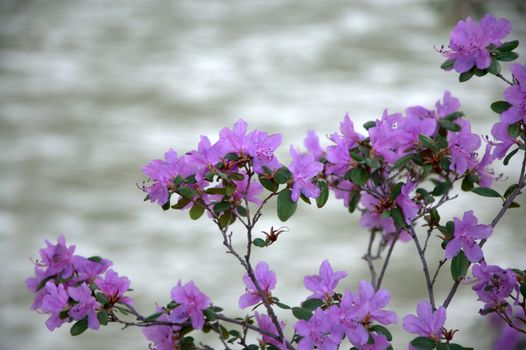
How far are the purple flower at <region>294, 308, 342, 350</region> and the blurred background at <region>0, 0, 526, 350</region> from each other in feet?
2.99

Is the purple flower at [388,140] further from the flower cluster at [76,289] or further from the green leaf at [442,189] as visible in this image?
the flower cluster at [76,289]

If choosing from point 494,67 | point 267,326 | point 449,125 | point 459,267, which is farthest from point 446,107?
point 267,326

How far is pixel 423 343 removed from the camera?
2.70 ft

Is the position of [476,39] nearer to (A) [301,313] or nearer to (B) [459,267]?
→ (B) [459,267]

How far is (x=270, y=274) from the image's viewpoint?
90 centimetres

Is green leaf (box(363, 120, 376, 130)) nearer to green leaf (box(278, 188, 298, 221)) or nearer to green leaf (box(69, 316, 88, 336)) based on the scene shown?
green leaf (box(278, 188, 298, 221))

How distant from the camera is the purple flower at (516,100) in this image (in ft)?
2.83

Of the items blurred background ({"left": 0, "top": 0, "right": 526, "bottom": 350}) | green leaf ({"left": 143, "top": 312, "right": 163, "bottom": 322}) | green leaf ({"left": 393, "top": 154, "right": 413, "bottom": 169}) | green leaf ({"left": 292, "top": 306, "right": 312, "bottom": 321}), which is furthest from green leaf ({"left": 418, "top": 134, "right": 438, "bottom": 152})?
blurred background ({"left": 0, "top": 0, "right": 526, "bottom": 350})

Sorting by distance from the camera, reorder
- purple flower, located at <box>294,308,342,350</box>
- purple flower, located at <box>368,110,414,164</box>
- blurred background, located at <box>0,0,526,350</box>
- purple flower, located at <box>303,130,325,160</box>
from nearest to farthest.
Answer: purple flower, located at <box>294,308,342,350</box> < purple flower, located at <box>368,110,414,164</box> < purple flower, located at <box>303,130,325,160</box> < blurred background, located at <box>0,0,526,350</box>

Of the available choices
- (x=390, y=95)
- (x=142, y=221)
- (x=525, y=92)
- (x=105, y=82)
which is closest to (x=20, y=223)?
(x=142, y=221)

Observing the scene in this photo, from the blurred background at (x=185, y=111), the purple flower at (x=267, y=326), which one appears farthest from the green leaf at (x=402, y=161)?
the blurred background at (x=185, y=111)

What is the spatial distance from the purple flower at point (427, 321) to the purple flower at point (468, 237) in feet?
0.22

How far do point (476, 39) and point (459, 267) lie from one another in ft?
0.89

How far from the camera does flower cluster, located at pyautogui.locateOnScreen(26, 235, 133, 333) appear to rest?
0.87 meters
